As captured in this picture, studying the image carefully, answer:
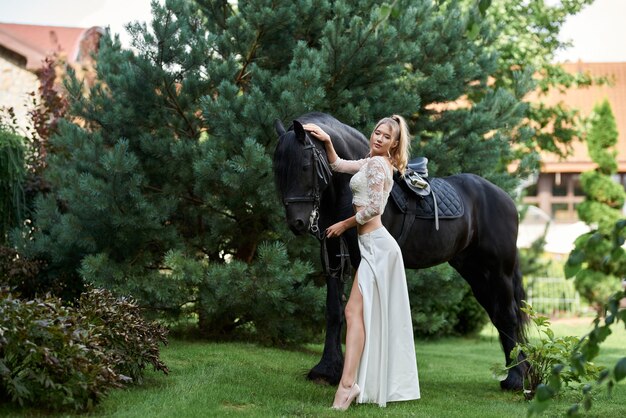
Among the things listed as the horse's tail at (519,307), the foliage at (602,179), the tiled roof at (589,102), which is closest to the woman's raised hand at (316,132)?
the horse's tail at (519,307)

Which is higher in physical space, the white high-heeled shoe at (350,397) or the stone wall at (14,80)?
the stone wall at (14,80)

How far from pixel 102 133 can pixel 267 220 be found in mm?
2106

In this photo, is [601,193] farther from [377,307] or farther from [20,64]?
[377,307]

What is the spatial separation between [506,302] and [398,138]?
7.74 feet

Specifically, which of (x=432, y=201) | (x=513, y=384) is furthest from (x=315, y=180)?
(x=513, y=384)

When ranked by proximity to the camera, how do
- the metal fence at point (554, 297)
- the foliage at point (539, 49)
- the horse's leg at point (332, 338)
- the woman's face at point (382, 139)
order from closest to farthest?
the woman's face at point (382, 139), the horse's leg at point (332, 338), the foliage at point (539, 49), the metal fence at point (554, 297)

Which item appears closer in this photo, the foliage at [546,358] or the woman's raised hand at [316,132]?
the woman's raised hand at [316,132]

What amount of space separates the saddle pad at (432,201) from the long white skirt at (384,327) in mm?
776

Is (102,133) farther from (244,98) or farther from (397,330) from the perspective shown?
(397,330)

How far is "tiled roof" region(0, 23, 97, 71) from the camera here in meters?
19.0

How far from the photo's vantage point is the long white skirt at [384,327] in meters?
5.45

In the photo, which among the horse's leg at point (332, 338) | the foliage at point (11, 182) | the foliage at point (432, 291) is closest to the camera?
the horse's leg at point (332, 338)

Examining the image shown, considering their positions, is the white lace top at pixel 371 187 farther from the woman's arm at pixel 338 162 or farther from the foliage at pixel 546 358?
the foliage at pixel 546 358

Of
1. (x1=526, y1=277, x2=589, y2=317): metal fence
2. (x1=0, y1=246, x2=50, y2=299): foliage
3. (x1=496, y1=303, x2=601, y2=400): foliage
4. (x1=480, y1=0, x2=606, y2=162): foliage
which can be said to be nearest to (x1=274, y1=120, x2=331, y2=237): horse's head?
(x1=496, y1=303, x2=601, y2=400): foliage
